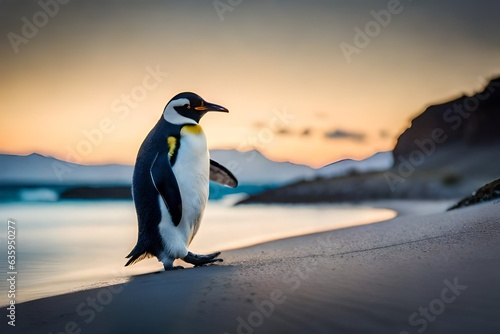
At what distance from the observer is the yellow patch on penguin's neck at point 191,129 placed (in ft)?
12.3

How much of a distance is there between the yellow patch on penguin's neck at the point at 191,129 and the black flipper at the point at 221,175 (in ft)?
2.52

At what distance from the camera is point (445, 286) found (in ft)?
7.59

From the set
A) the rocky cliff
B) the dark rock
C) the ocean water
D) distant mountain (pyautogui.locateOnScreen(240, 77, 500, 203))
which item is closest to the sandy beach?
the ocean water

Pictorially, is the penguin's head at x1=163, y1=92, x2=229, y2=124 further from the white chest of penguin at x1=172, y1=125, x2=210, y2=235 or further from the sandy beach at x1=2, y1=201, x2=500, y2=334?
the sandy beach at x1=2, y1=201, x2=500, y2=334

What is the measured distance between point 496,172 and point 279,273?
52.5ft

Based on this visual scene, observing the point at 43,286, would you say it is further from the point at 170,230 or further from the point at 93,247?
the point at 93,247

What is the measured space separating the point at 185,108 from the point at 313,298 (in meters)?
1.99

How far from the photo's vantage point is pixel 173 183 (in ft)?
11.4

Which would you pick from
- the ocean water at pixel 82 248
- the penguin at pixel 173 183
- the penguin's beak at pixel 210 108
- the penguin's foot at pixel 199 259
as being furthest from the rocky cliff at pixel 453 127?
the penguin's foot at pixel 199 259

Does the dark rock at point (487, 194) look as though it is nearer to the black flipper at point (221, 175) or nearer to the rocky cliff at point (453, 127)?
the black flipper at point (221, 175)

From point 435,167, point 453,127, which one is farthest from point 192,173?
point 453,127

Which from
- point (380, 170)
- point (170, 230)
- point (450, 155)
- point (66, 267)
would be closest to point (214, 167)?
point (170, 230)

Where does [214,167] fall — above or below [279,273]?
above

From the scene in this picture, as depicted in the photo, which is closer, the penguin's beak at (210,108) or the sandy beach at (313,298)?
the sandy beach at (313,298)
